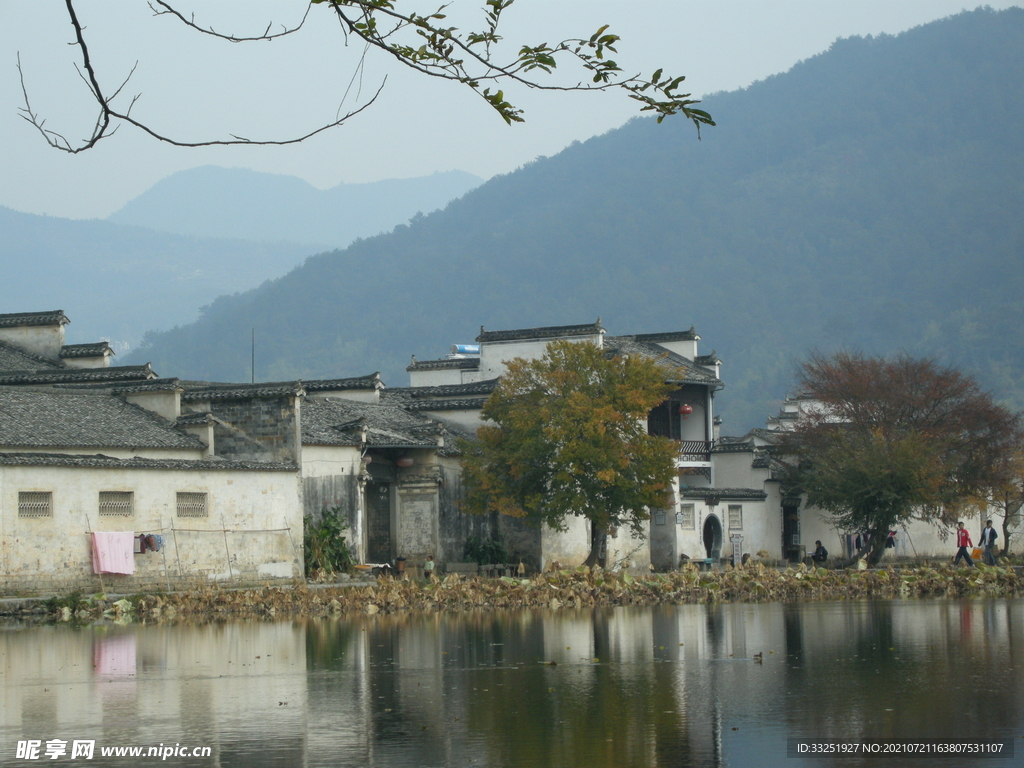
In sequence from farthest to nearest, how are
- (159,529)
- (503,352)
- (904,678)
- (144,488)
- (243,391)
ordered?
(503,352) → (243,391) → (159,529) → (144,488) → (904,678)

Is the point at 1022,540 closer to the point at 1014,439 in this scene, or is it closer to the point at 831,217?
the point at 1014,439

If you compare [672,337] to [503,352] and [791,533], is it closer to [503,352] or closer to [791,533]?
[503,352]

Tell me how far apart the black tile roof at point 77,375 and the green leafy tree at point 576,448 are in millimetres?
8977

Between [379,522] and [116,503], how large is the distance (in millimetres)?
9798

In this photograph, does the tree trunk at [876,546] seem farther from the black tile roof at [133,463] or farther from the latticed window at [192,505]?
the latticed window at [192,505]

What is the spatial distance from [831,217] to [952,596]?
152 metres

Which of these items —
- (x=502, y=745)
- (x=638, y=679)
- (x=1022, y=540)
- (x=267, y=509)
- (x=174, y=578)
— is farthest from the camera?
(x=1022, y=540)

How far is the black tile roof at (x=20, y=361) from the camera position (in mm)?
39250

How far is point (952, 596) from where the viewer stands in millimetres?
27062

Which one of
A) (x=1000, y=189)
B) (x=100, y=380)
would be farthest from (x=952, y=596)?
(x=1000, y=189)

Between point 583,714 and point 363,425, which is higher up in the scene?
point 363,425

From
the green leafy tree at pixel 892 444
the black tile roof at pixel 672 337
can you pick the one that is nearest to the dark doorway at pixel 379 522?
the black tile roof at pixel 672 337

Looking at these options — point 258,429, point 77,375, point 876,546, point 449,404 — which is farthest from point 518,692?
point 876,546

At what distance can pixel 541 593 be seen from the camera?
26.7 m
